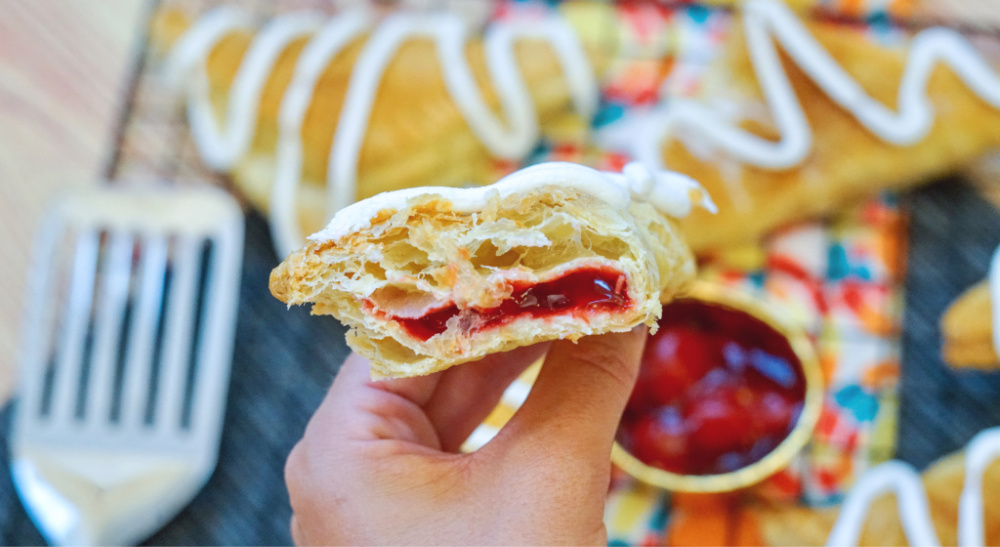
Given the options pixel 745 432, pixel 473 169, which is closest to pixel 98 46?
pixel 473 169

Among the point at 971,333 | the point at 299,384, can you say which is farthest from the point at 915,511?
the point at 299,384

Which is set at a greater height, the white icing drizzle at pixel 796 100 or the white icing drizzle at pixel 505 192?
the white icing drizzle at pixel 505 192

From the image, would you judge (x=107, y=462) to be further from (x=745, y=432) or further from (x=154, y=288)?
(x=745, y=432)

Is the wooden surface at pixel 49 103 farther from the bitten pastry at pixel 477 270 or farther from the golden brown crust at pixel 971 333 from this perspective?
the golden brown crust at pixel 971 333

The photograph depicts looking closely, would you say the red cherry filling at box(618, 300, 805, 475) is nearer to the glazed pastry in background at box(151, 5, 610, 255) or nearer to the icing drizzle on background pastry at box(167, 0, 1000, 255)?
the icing drizzle on background pastry at box(167, 0, 1000, 255)

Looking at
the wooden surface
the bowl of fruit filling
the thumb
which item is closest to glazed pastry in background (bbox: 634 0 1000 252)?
the bowl of fruit filling

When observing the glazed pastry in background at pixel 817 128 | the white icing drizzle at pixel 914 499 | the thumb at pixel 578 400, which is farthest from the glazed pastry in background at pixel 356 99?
the white icing drizzle at pixel 914 499
